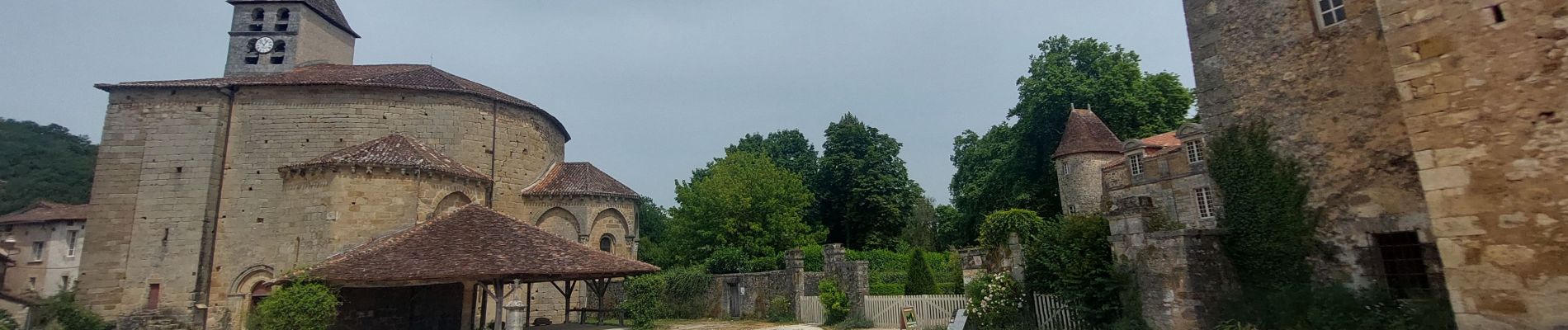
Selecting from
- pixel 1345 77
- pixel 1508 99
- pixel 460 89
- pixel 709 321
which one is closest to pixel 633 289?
pixel 709 321

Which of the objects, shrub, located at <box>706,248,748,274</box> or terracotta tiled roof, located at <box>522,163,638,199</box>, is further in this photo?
shrub, located at <box>706,248,748,274</box>

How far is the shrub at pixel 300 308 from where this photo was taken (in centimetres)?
1171

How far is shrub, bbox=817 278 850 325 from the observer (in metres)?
17.2

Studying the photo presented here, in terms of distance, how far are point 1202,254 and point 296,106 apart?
2266 cm

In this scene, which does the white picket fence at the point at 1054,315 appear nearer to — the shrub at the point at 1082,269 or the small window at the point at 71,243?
the shrub at the point at 1082,269

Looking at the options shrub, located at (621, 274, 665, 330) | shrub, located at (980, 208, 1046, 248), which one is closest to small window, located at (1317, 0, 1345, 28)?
shrub, located at (980, 208, 1046, 248)

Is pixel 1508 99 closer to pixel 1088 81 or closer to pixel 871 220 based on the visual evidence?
pixel 1088 81

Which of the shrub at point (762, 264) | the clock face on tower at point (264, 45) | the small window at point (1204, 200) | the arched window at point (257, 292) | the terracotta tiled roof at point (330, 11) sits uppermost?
the terracotta tiled roof at point (330, 11)

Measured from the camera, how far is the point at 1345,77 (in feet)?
26.9

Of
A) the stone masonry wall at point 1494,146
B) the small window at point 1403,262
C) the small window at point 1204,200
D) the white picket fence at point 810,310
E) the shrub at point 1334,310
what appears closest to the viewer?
the stone masonry wall at point 1494,146

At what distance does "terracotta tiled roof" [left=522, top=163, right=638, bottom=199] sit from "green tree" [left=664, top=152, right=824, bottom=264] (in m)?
4.64

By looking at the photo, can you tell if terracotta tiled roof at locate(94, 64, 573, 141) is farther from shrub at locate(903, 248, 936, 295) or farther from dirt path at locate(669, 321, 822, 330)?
shrub at locate(903, 248, 936, 295)

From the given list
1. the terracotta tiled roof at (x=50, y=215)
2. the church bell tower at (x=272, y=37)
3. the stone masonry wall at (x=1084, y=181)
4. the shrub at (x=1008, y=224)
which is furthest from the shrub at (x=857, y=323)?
the terracotta tiled roof at (x=50, y=215)

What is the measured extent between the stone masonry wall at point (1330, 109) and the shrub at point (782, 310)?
12.3m
